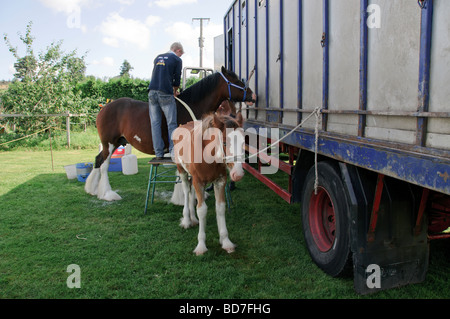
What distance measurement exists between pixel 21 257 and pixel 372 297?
3619 mm

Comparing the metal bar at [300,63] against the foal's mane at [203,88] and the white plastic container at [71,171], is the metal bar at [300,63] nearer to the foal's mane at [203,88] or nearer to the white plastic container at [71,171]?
the foal's mane at [203,88]

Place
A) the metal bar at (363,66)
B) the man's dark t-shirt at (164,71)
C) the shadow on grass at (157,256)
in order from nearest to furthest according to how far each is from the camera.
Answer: the metal bar at (363,66)
the shadow on grass at (157,256)
the man's dark t-shirt at (164,71)

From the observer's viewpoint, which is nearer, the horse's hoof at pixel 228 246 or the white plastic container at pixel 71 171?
the horse's hoof at pixel 228 246

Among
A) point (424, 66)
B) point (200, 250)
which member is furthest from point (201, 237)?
point (424, 66)

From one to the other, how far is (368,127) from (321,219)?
1.30m

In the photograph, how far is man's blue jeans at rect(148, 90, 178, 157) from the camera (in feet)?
15.7

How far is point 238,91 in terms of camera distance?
15.6 ft

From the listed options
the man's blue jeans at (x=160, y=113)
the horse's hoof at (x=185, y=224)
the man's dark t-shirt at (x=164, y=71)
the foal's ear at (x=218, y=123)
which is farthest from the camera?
the man's blue jeans at (x=160, y=113)

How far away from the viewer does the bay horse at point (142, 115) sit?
4.87 m

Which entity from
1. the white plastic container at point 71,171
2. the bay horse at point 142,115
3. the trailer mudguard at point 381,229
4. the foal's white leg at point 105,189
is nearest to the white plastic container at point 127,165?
the white plastic container at point 71,171

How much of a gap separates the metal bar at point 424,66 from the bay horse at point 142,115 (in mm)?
3133

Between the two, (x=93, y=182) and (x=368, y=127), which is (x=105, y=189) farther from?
(x=368, y=127)
